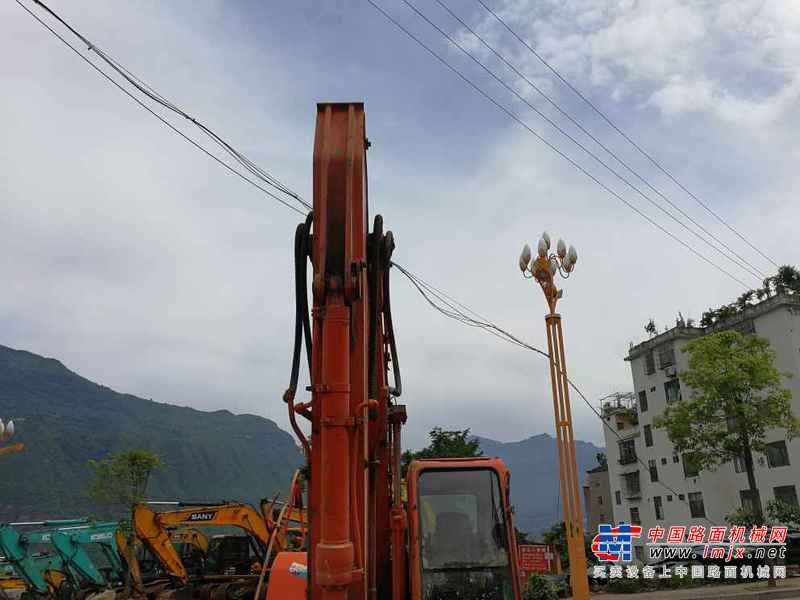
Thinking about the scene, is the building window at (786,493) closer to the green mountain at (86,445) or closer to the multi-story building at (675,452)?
the multi-story building at (675,452)

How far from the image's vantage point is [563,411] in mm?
12484

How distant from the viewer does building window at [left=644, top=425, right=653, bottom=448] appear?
1666 inches

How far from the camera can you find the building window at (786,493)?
3126cm

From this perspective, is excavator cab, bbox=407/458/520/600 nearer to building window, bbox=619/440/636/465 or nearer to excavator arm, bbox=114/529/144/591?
excavator arm, bbox=114/529/144/591

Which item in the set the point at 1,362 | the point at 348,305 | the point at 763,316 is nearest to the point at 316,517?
the point at 348,305

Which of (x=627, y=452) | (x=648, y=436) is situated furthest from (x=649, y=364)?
(x=627, y=452)

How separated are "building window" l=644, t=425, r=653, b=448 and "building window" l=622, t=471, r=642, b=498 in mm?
2259

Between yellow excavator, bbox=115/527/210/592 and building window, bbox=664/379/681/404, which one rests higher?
building window, bbox=664/379/681/404

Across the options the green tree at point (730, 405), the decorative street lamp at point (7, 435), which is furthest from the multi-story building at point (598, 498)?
the decorative street lamp at point (7, 435)

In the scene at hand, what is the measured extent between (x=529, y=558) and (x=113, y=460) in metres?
21.1

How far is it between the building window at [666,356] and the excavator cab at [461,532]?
37402 millimetres

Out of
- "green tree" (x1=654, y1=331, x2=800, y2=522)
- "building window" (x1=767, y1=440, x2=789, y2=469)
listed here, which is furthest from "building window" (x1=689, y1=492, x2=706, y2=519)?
"green tree" (x1=654, y1=331, x2=800, y2=522)

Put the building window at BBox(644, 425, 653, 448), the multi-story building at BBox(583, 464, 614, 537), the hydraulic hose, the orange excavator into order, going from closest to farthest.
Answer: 1. the orange excavator
2. the hydraulic hose
3. the building window at BBox(644, 425, 653, 448)
4. the multi-story building at BBox(583, 464, 614, 537)

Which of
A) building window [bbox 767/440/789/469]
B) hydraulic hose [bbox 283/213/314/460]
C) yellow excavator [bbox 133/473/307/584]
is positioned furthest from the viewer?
building window [bbox 767/440/789/469]
